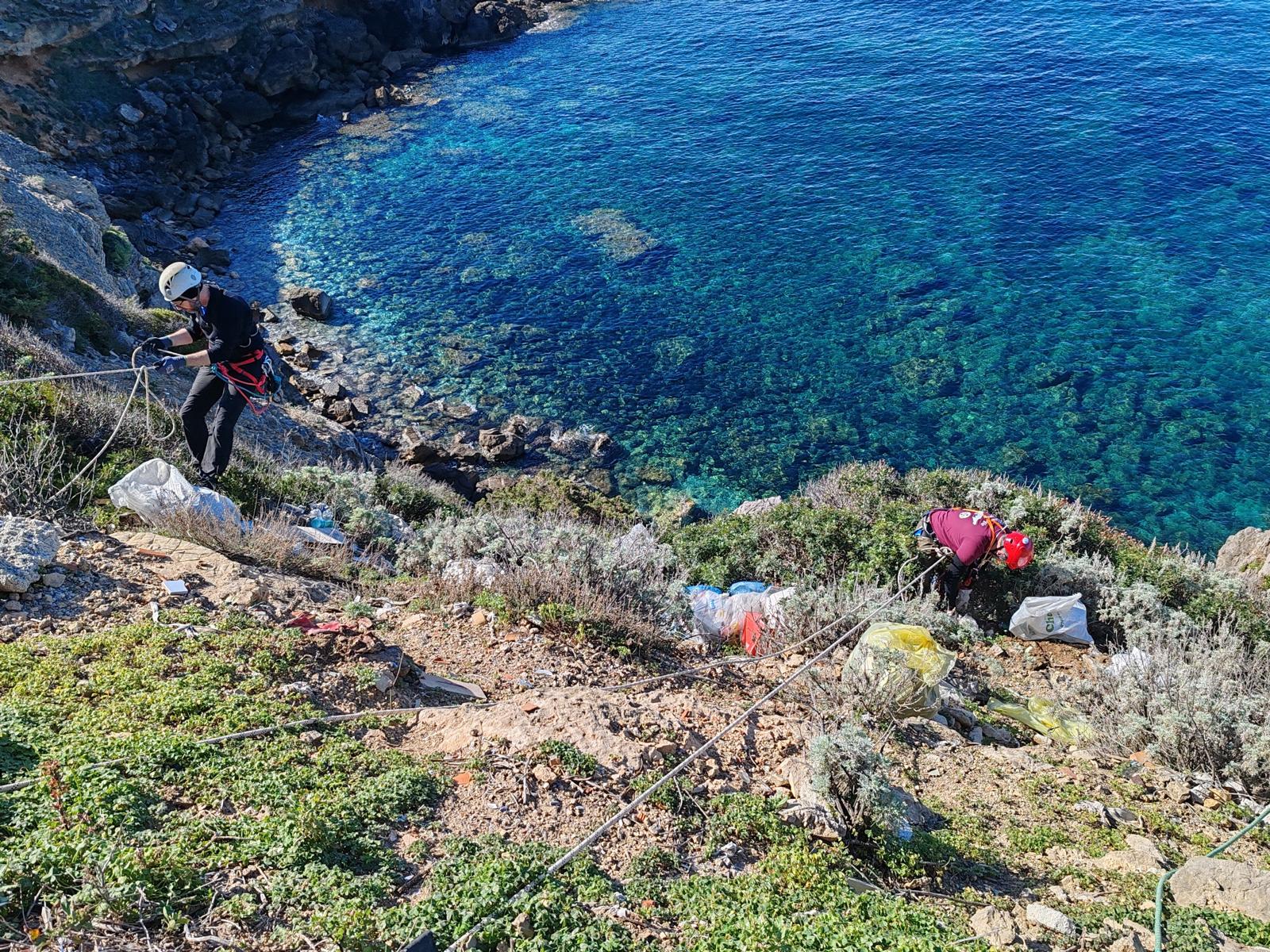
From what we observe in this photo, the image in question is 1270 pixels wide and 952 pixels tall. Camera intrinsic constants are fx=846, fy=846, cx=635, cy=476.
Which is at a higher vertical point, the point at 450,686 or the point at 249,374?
the point at 249,374

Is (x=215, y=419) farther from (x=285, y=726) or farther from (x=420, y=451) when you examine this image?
(x=420, y=451)

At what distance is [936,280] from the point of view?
71.1 ft

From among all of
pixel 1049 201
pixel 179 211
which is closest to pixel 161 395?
pixel 179 211

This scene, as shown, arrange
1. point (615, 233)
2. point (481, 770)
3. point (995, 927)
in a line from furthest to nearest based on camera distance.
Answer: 1. point (615, 233)
2. point (481, 770)
3. point (995, 927)

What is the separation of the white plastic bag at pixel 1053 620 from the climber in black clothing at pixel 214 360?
791cm

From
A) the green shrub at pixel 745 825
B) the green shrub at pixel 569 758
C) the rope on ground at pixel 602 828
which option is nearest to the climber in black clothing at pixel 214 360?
the green shrub at pixel 569 758

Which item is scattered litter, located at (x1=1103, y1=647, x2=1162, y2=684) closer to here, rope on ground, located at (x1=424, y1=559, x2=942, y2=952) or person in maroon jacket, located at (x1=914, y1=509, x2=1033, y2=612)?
person in maroon jacket, located at (x1=914, y1=509, x2=1033, y2=612)

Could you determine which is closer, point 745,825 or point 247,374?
point 745,825

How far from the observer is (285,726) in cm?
476

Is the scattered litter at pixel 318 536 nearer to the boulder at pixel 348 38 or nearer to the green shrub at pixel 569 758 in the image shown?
the green shrub at pixel 569 758

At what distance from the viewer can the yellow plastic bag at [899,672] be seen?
629 centimetres

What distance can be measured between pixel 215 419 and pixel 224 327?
3.45ft

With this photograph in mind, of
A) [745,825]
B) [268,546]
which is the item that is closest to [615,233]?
[268,546]

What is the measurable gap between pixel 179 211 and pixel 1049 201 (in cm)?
2557
